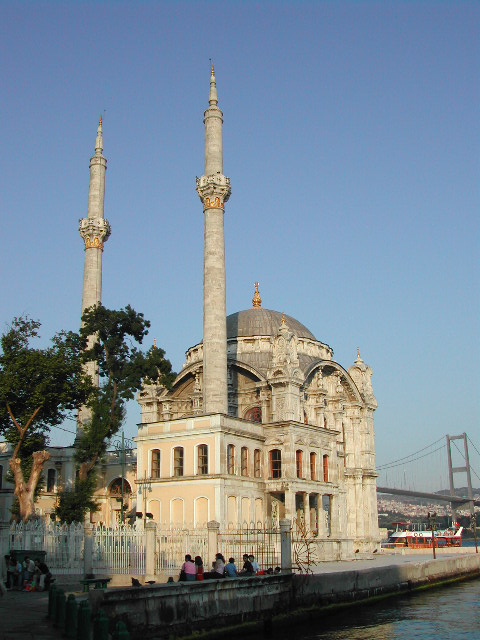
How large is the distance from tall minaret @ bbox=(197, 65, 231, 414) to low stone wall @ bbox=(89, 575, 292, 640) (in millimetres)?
17319

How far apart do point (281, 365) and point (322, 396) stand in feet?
21.5

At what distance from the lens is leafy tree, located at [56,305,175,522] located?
34062mm

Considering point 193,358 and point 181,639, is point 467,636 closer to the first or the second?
A: point 181,639

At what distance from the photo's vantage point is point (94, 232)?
46719 mm

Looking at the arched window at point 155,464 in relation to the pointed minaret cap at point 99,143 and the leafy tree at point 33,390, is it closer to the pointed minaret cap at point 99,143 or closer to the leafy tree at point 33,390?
the leafy tree at point 33,390

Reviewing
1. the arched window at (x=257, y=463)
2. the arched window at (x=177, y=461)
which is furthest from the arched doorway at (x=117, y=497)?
the arched window at (x=257, y=463)

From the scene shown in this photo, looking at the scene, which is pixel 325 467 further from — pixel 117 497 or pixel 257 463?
pixel 117 497

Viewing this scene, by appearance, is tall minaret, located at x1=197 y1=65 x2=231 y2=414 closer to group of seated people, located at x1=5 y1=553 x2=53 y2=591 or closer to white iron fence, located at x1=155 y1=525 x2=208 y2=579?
white iron fence, located at x1=155 y1=525 x2=208 y2=579

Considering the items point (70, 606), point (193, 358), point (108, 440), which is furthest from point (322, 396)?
point (70, 606)

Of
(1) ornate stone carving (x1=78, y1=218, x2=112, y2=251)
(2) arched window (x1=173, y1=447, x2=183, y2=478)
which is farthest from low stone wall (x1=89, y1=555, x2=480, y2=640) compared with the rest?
(1) ornate stone carving (x1=78, y1=218, x2=112, y2=251)

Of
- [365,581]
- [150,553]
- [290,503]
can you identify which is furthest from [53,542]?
[290,503]

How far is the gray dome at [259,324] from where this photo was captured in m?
51.8

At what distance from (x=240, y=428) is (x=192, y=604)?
20761mm

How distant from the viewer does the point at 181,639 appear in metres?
17.4
